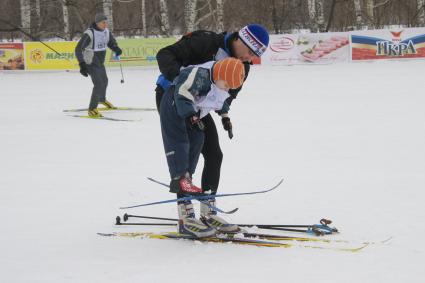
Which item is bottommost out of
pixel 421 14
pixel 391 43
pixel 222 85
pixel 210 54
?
pixel 391 43

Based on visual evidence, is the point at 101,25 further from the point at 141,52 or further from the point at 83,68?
the point at 141,52

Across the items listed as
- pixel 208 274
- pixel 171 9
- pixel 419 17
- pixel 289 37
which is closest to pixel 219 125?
pixel 208 274

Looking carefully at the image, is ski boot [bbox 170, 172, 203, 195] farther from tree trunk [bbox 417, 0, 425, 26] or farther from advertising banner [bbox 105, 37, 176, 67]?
tree trunk [bbox 417, 0, 425, 26]

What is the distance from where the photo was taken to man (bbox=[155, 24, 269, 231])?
411 cm

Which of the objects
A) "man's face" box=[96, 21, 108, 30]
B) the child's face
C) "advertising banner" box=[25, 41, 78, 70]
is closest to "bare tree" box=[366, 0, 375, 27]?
"advertising banner" box=[25, 41, 78, 70]

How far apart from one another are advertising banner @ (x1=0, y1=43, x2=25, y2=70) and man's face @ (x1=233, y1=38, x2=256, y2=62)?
61.4 ft

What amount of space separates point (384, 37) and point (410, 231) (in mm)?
17505

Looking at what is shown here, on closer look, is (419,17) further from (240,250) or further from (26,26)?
(240,250)

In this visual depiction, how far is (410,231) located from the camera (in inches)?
170

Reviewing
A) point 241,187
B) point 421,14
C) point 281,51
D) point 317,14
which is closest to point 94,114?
point 241,187

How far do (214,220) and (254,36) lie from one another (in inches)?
51.0

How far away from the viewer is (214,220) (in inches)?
174

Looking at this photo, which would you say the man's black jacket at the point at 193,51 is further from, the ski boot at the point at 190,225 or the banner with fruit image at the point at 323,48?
the banner with fruit image at the point at 323,48

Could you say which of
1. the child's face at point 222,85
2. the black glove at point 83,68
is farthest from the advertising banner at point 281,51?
the child's face at point 222,85
